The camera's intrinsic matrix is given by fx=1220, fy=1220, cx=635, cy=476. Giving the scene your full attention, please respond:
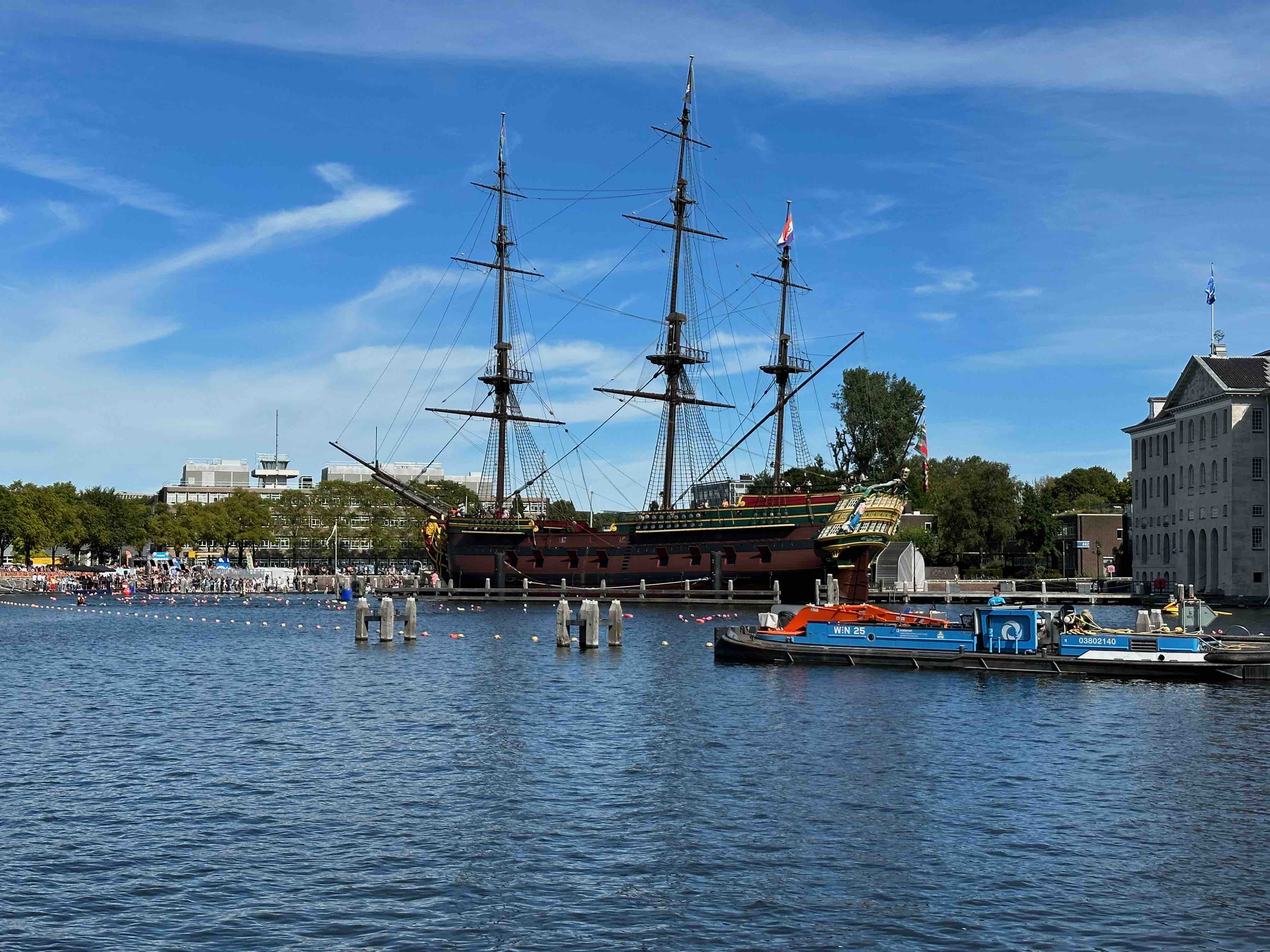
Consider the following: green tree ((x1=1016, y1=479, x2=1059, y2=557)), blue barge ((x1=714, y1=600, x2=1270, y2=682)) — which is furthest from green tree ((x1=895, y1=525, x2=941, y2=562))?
blue barge ((x1=714, y1=600, x2=1270, y2=682))

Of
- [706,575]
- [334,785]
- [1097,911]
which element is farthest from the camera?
[706,575]

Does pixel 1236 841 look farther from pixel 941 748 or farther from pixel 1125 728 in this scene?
pixel 1125 728

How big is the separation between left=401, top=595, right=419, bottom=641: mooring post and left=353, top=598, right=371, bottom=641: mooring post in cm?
161

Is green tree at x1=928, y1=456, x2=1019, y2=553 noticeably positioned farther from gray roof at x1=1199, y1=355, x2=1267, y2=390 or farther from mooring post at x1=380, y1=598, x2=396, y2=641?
mooring post at x1=380, y1=598, x2=396, y2=641

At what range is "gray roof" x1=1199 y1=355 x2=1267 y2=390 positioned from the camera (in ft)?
290

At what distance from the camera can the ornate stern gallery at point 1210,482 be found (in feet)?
285

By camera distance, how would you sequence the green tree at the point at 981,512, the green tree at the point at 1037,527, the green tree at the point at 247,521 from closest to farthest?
the green tree at the point at 981,512
the green tree at the point at 1037,527
the green tree at the point at 247,521

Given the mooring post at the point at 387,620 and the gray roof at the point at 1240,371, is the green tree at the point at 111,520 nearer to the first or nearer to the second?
the mooring post at the point at 387,620

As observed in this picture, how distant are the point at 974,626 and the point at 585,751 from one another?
19.1m

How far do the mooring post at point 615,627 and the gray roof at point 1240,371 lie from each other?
59.7m

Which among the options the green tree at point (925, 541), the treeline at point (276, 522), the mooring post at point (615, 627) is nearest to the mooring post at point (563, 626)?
the mooring post at point (615, 627)

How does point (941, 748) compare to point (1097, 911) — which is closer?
point (1097, 911)

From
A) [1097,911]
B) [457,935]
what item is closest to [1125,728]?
[1097,911]

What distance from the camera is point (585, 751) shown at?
24500mm
